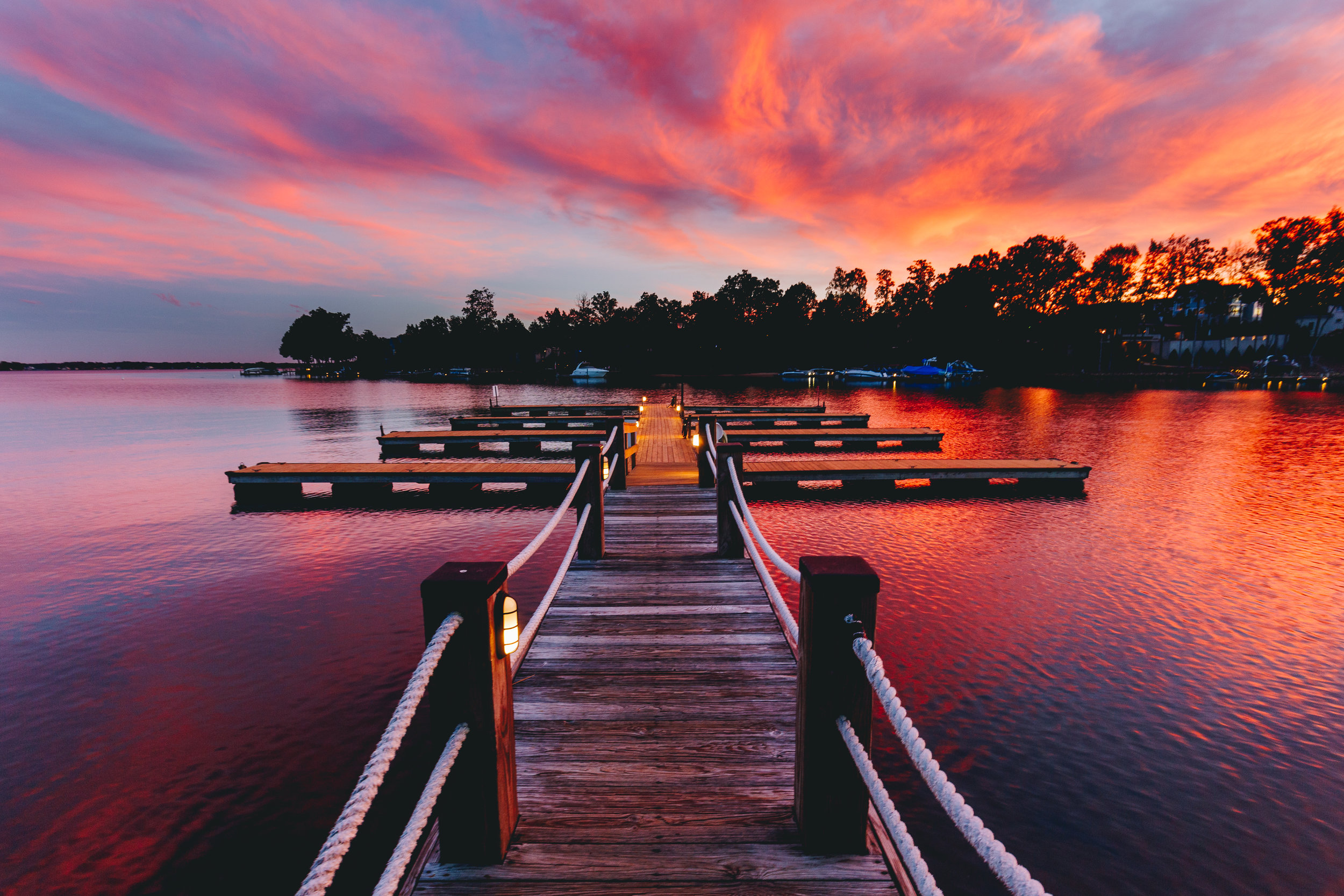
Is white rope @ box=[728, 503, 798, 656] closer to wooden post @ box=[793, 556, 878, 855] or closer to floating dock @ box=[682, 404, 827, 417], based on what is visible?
wooden post @ box=[793, 556, 878, 855]

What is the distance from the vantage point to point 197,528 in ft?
44.8

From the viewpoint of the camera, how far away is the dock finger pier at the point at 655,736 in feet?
7.68

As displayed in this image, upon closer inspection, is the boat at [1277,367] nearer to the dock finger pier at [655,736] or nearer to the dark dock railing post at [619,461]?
the dark dock railing post at [619,461]

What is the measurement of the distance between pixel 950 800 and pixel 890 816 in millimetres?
540

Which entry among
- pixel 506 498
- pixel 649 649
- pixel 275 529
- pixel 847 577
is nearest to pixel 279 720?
pixel 649 649

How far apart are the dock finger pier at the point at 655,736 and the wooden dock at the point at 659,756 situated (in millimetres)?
12

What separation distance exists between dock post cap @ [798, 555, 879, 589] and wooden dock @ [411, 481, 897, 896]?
1520mm

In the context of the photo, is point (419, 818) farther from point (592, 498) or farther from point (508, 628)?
point (592, 498)

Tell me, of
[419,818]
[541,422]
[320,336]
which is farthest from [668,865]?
[320,336]

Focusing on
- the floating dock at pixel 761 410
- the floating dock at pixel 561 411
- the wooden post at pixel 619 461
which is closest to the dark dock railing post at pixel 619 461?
the wooden post at pixel 619 461

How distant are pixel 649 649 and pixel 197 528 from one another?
14.2 m

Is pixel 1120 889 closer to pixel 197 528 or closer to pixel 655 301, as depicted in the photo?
pixel 197 528

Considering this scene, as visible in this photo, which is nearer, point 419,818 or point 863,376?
point 419,818

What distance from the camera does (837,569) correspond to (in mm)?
2525
